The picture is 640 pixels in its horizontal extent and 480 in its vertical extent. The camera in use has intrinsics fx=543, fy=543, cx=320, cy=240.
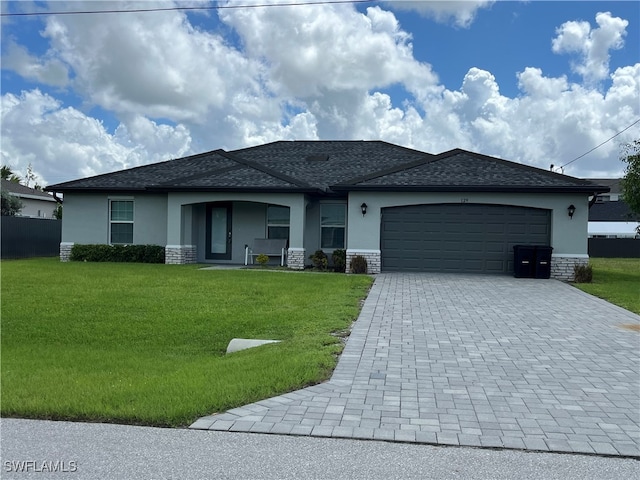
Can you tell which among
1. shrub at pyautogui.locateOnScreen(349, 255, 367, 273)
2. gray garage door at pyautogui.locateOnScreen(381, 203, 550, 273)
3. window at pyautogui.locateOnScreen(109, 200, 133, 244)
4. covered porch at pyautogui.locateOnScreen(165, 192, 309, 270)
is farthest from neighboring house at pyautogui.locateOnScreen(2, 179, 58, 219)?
gray garage door at pyautogui.locateOnScreen(381, 203, 550, 273)

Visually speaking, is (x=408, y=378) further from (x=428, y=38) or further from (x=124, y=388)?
(x=428, y=38)

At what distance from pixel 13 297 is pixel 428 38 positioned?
1374cm

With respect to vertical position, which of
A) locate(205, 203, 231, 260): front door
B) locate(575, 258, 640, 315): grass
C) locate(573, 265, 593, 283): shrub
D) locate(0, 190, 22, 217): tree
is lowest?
locate(575, 258, 640, 315): grass

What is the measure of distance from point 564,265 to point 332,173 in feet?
30.5

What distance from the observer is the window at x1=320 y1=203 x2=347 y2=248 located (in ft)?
66.0

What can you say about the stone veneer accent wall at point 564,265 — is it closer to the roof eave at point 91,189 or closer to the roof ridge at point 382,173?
the roof ridge at point 382,173

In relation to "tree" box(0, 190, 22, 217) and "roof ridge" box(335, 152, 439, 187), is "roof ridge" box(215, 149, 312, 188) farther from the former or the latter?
"tree" box(0, 190, 22, 217)

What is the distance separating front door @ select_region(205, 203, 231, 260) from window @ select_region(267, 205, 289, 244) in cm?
164

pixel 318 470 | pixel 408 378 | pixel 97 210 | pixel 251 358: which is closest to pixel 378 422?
pixel 318 470

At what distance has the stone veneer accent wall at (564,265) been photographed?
17.1 m

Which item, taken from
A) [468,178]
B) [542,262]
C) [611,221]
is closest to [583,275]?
[542,262]

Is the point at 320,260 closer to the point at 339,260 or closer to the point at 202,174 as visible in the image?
the point at 339,260

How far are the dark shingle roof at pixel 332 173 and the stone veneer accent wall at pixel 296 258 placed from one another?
208 centimetres

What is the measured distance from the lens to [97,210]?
21.7m
